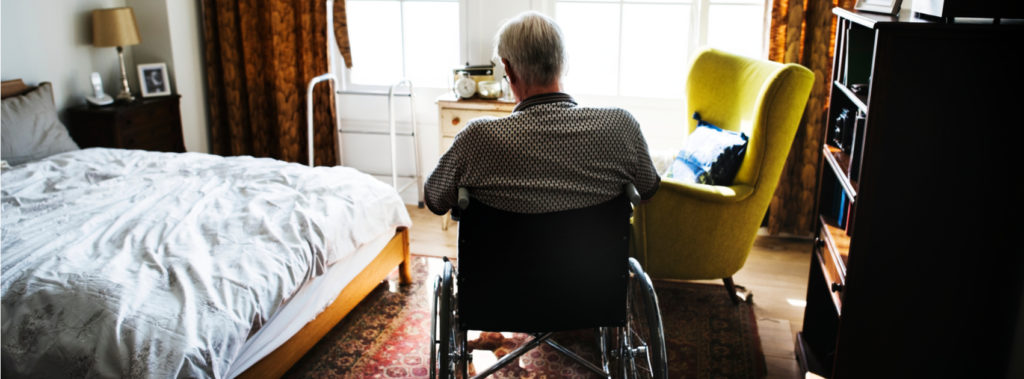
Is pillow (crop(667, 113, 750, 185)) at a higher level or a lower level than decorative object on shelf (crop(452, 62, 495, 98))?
lower

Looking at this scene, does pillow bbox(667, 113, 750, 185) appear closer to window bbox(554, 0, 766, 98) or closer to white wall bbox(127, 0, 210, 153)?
window bbox(554, 0, 766, 98)

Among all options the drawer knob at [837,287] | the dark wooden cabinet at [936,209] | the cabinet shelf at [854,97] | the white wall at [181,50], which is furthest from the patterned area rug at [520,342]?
the white wall at [181,50]

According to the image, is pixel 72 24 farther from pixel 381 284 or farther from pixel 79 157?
pixel 381 284

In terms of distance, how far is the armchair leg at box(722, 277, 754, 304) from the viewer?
3100 millimetres

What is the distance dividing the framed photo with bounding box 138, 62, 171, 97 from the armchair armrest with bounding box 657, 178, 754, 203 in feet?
9.40

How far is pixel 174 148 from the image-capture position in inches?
163

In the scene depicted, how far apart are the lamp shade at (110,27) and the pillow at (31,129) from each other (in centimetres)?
44

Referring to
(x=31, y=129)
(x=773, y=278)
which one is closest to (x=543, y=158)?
(x=773, y=278)

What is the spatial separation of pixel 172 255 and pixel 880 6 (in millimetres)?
2118

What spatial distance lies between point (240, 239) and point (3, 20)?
6.68 feet

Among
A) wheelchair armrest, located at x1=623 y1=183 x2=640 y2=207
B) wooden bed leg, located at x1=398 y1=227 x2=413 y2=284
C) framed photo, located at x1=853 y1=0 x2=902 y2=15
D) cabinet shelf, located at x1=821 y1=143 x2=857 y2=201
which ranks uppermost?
framed photo, located at x1=853 y1=0 x2=902 y2=15

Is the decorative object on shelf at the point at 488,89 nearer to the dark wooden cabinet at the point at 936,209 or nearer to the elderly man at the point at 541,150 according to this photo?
the elderly man at the point at 541,150

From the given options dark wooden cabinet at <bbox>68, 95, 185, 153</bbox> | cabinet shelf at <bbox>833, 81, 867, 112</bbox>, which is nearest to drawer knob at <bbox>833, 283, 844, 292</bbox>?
cabinet shelf at <bbox>833, 81, 867, 112</bbox>

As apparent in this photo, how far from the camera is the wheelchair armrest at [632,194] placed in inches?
69.8
